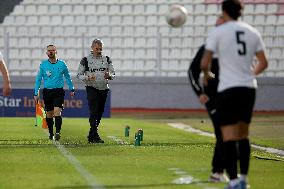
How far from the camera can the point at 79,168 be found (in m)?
13.4

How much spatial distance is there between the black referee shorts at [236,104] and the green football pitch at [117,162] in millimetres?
1191

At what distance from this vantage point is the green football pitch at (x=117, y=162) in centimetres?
1142

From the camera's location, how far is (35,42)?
42.0 metres

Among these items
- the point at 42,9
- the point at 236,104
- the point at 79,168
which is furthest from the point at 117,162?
the point at 42,9

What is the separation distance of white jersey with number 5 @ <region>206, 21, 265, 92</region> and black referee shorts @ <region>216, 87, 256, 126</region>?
0.21 ft

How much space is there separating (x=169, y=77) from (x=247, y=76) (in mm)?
30137

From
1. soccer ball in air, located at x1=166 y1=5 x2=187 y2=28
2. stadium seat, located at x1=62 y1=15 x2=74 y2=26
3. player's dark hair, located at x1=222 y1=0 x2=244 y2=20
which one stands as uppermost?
stadium seat, located at x1=62 y1=15 x2=74 y2=26

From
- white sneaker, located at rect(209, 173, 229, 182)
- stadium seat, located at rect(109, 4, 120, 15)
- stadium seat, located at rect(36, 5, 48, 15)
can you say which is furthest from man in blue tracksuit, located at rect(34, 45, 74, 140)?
stadium seat, located at rect(36, 5, 48, 15)

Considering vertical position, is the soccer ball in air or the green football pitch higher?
the soccer ball in air

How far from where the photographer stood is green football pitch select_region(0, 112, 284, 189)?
1142 cm

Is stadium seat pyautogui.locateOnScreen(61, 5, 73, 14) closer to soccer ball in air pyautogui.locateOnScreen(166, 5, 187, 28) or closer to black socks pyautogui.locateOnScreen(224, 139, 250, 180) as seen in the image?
soccer ball in air pyautogui.locateOnScreen(166, 5, 187, 28)

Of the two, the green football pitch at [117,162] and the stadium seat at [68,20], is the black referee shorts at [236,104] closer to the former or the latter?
the green football pitch at [117,162]

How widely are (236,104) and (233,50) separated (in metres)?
0.56

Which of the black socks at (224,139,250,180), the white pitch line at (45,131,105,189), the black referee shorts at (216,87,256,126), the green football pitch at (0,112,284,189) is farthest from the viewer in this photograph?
the green football pitch at (0,112,284,189)
